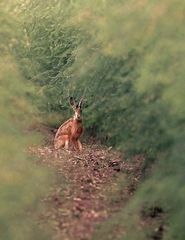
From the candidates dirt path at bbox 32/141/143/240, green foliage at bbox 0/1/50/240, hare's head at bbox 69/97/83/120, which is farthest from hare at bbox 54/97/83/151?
green foliage at bbox 0/1/50/240

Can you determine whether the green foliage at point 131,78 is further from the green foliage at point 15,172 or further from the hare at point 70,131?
the green foliage at point 15,172

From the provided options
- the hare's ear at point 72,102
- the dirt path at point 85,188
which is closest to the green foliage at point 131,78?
the hare's ear at point 72,102

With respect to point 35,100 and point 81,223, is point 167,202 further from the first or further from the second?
point 35,100

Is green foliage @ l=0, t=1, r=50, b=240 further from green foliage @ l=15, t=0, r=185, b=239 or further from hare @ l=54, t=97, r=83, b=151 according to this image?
hare @ l=54, t=97, r=83, b=151

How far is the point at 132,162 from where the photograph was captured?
11.4 meters

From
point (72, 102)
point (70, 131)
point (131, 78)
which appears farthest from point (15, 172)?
point (72, 102)

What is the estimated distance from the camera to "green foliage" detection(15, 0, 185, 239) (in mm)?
7729

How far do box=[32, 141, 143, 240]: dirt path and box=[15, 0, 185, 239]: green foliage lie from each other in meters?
0.48

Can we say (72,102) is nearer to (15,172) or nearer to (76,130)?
(76,130)

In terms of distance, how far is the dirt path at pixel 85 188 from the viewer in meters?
8.35

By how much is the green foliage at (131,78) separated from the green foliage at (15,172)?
114 centimetres

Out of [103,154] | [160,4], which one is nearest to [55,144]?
[103,154]

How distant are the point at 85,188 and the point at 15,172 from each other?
9.26ft

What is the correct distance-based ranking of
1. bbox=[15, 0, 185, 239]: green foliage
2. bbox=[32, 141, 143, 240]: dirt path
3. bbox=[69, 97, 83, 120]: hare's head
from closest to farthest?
bbox=[15, 0, 185, 239]: green foliage
bbox=[32, 141, 143, 240]: dirt path
bbox=[69, 97, 83, 120]: hare's head
